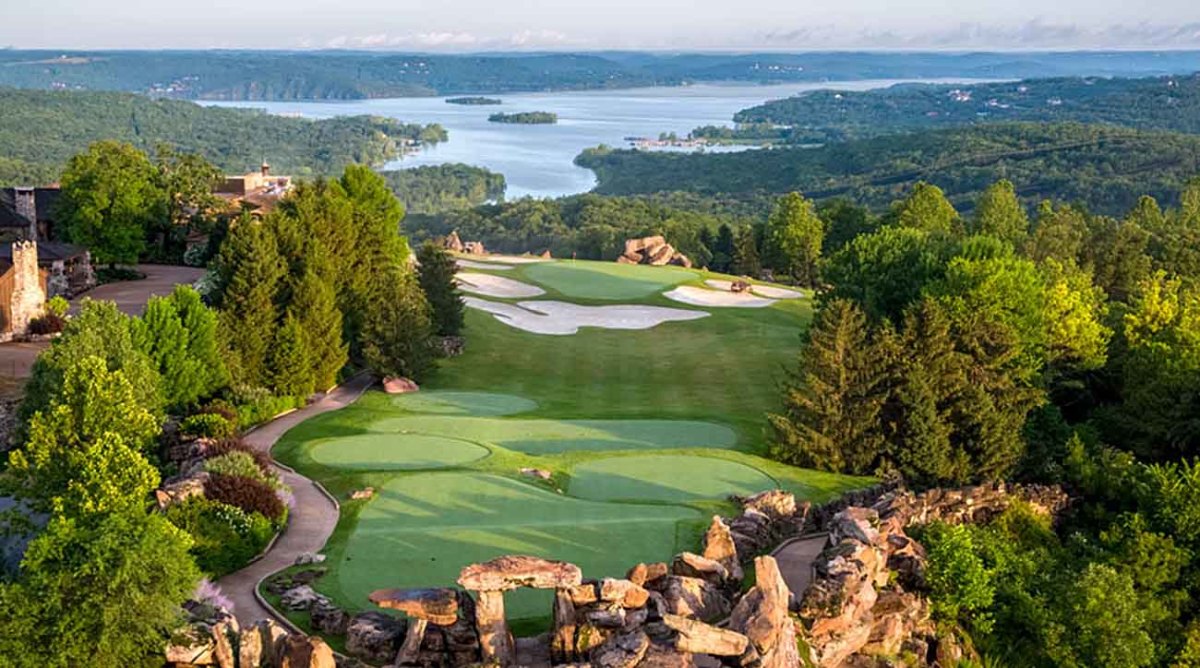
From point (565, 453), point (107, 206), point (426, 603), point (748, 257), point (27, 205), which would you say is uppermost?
point (107, 206)

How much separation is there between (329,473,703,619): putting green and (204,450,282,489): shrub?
8.44 feet

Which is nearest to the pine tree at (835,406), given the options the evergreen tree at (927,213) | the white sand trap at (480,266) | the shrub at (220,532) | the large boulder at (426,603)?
the shrub at (220,532)

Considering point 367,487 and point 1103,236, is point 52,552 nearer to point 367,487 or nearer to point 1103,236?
point 367,487

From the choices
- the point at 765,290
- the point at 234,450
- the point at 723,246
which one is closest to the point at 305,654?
the point at 234,450

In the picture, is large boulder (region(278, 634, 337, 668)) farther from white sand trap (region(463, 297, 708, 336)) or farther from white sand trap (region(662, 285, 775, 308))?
white sand trap (region(662, 285, 775, 308))

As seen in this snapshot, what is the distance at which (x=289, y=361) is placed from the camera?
35781 millimetres

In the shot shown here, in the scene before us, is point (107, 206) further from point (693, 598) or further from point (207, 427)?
point (693, 598)

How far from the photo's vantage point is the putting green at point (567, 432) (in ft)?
98.9

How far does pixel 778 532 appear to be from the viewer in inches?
909

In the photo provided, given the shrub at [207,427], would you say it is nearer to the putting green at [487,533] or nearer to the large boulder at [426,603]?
the putting green at [487,533]

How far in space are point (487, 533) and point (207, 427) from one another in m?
11.6

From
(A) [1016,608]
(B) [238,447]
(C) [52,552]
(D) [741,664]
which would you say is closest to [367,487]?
(B) [238,447]

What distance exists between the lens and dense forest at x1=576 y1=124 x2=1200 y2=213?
123000 mm

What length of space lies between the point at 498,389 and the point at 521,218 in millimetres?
91536
